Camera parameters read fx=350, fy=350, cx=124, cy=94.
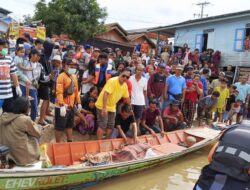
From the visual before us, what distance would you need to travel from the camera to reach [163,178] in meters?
7.32

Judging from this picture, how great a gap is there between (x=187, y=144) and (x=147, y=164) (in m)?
2.45

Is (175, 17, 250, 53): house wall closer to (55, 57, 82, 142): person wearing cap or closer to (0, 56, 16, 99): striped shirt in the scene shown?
(55, 57, 82, 142): person wearing cap

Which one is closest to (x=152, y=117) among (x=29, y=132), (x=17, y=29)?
(x=29, y=132)

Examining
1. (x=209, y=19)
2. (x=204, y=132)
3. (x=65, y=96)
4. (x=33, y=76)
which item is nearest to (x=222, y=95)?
(x=204, y=132)

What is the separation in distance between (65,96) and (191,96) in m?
4.86

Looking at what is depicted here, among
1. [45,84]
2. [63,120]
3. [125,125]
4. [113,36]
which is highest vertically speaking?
[113,36]

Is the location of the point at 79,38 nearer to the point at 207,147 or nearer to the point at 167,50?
the point at 167,50

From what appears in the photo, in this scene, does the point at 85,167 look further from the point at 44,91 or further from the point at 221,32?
the point at 221,32

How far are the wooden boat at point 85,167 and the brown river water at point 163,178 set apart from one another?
0.67 ft

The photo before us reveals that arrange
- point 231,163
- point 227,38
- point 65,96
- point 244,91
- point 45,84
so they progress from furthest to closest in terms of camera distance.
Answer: point 227,38, point 244,91, point 45,84, point 65,96, point 231,163

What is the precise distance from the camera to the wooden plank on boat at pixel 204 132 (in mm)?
9477

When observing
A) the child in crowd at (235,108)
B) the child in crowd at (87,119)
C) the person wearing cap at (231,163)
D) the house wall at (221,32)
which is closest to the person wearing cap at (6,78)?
→ the child in crowd at (87,119)

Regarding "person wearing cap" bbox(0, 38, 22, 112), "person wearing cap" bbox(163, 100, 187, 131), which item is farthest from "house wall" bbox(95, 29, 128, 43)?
"person wearing cap" bbox(0, 38, 22, 112)

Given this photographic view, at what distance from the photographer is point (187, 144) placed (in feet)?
30.1
